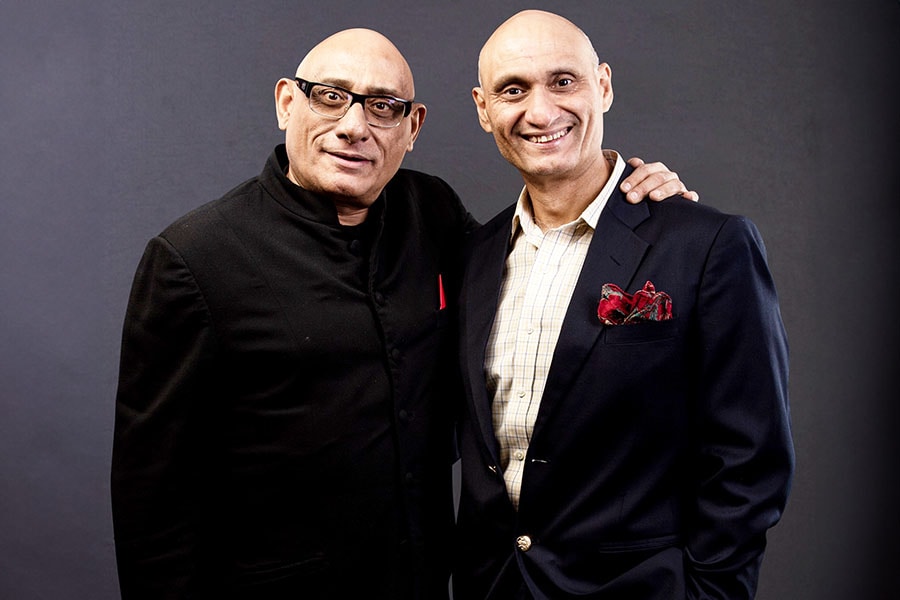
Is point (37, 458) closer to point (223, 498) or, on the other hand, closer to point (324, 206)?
point (223, 498)

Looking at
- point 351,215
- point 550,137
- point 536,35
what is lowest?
point 351,215

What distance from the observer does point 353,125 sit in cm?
193

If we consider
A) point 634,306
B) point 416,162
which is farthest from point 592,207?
point 416,162

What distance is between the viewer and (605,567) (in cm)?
179

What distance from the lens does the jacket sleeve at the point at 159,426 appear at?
1.80 metres

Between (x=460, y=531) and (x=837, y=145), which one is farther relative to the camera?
(x=837, y=145)

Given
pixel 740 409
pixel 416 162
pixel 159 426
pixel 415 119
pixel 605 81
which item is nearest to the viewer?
pixel 740 409

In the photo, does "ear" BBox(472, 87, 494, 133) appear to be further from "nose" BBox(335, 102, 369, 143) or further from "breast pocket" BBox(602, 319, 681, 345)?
"breast pocket" BBox(602, 319, 681, 345)

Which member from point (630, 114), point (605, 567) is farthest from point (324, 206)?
point (630, 114)

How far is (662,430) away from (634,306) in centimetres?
28

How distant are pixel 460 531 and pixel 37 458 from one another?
162 cm

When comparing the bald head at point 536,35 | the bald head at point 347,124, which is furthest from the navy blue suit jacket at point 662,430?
the bald head at point 347,124

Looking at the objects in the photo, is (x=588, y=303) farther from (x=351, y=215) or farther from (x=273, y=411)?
(x=273, y=411)

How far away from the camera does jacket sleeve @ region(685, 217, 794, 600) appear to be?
169 cm
